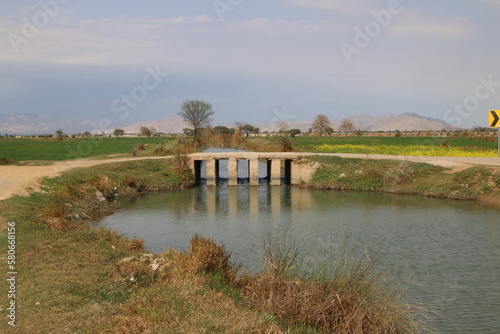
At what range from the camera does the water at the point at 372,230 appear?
11648mm

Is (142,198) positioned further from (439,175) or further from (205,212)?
(439,175)

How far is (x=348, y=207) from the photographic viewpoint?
1030 inches

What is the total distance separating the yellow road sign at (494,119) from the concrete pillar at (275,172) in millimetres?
16569

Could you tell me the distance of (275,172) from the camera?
122 ft

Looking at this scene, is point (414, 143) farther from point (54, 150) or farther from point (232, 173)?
point (54, 150)

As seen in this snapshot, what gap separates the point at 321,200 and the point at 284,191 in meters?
5.34

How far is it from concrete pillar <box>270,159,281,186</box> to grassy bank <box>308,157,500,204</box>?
3.17 metres

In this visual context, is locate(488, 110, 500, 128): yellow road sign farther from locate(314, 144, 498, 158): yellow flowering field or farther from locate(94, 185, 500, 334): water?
locate(94, 185, 500, 334): water

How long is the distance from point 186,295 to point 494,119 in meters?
31.5

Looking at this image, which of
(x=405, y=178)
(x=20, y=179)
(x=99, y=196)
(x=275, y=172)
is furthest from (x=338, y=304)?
(x=275, y=172)

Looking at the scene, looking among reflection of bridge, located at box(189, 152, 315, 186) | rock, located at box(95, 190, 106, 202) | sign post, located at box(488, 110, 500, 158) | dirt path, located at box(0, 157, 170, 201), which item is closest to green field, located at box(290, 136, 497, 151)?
reflection of bridge, located at box(189, 152, 315, 186)

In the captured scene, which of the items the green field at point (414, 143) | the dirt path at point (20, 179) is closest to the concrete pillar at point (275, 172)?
the dirt path at point (20, 179)

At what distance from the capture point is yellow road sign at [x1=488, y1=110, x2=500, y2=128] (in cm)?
A: 3197

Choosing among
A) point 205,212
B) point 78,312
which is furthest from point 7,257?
point 205,212
